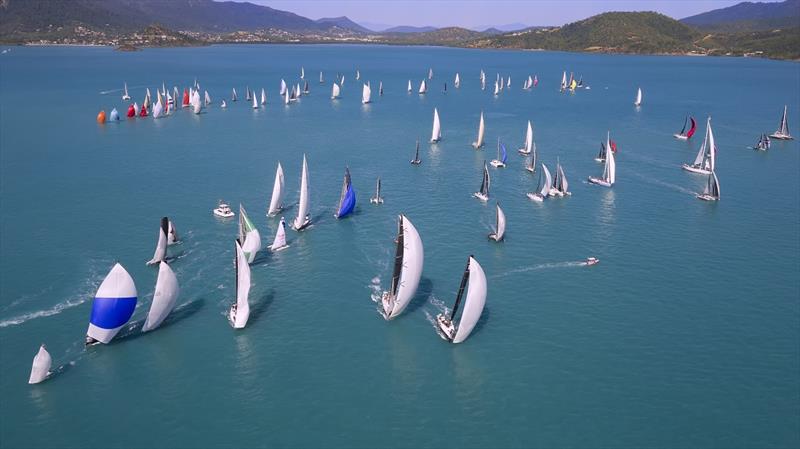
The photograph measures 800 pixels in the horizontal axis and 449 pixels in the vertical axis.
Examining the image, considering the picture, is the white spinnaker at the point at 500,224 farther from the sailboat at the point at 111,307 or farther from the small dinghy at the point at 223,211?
the sailboat at the point at 111,307

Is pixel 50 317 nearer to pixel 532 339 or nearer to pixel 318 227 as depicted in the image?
pixel 318 227

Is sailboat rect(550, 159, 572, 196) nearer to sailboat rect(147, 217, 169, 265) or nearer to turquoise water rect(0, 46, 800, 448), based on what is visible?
turquoise water rect(0, 46, 800, 448)

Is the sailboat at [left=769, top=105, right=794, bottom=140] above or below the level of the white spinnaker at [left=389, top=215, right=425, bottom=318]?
above

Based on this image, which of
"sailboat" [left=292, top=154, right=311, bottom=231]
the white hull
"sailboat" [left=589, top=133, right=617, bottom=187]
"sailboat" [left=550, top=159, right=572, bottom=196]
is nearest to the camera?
"sailboat" [left=292, top=154, right=311, bottom=231]

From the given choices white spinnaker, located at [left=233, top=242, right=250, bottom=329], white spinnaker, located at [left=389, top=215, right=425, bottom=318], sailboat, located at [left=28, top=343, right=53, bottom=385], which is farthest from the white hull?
sailboat, located at [left=28, top=343, right=53, bottom=385]

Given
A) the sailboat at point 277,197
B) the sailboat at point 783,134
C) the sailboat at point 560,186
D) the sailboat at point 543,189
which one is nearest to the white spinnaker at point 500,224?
the sailboat at point 543,189

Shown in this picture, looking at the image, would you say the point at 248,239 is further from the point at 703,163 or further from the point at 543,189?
the point at 703,163

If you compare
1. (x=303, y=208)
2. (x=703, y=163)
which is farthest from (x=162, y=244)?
(x=703, y=163)
